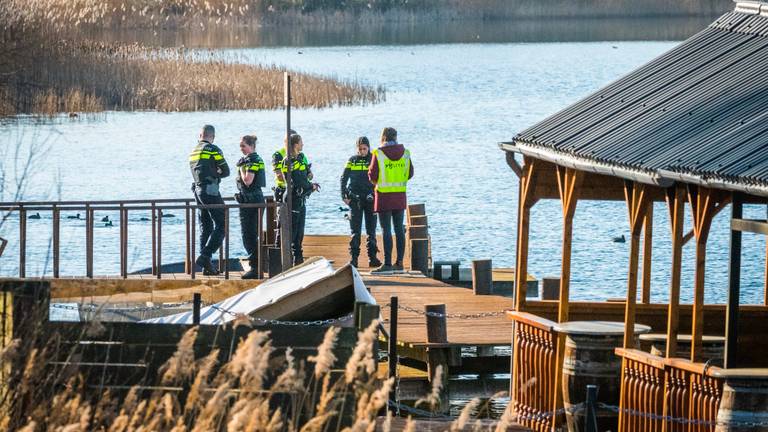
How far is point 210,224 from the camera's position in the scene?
20891 mm

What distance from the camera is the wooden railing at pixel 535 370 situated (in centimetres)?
1381

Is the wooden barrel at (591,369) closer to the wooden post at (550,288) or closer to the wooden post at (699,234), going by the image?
the wooden post at (699,234)

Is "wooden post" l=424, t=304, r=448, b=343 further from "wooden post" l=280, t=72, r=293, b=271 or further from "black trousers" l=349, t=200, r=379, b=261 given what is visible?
"black trousers" l=349, t=200, r=379, b=261

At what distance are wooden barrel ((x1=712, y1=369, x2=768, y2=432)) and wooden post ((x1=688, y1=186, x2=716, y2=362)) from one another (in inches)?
23.2

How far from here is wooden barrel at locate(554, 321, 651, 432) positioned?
13.2 metres

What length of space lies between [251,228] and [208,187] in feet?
2.56

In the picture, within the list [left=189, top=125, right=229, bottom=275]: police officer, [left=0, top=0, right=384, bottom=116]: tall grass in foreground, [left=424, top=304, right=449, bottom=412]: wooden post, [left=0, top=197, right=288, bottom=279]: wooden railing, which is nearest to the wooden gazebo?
[left=424, top=304, right=449, bottom=412]: wooden post

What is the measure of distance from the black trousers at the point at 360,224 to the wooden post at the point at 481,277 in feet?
5.21

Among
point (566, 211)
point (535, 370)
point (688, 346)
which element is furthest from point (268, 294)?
point (688, 346)

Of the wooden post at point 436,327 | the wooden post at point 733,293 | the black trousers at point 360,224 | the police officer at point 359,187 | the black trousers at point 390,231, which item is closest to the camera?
the wooden post at point 733,293

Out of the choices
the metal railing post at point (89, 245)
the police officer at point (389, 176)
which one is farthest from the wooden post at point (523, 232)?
the metal railing post at point (89, 245)

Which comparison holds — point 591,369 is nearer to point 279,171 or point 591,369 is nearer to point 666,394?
point 666,394

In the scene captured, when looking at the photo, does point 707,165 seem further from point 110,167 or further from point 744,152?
point 110,167

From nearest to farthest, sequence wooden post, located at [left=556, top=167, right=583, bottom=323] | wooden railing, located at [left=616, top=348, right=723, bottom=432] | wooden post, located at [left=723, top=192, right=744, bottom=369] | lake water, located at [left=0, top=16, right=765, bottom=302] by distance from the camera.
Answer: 1. wooden post, located at [left=723, top=192, right=744, bottom=369]
2. wooden railing, located at [left=616, top=348, right=723, bottom=432]
3. wooden post, located at [left=556, top=167, right=583, bottom=323]
4. lake water, located at [left=0, top=16, right=765, bottom=302]
